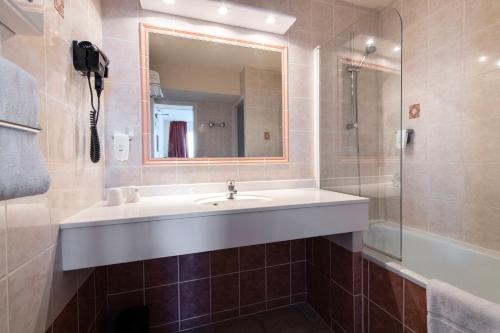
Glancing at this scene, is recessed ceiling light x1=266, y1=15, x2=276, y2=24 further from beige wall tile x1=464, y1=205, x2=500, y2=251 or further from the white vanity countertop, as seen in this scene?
beige wall tile x1=464, y1=205, x2=500, y2=251

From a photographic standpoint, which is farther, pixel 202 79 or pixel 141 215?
pixel 202 79

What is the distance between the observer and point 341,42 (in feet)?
5.51

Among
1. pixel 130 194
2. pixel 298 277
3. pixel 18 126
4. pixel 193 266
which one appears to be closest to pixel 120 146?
pixel 130 194

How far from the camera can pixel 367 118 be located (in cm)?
156

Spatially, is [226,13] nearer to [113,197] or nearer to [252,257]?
[113,197]

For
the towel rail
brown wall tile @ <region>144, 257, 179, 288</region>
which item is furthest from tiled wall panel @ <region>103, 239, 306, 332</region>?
the towel rail

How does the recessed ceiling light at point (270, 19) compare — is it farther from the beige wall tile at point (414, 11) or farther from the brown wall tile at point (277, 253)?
the brown wall tile at point (277, 253)

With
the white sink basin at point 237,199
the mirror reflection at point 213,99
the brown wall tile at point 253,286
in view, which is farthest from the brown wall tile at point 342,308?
the mirror reflection at point 213,99

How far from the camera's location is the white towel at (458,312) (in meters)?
0.75

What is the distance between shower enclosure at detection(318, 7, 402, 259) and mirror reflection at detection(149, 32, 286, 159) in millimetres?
391

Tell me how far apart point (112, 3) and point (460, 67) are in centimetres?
231

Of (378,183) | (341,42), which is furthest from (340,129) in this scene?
(341,42)

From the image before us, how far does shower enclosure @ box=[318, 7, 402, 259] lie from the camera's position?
1.38m

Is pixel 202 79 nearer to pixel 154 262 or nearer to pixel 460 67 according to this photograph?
pixel 154 262
